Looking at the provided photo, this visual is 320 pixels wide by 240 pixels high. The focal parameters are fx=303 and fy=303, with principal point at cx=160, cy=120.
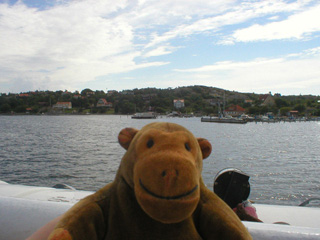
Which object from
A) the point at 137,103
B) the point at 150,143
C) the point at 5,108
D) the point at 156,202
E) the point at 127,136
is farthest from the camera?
the point at 5,108

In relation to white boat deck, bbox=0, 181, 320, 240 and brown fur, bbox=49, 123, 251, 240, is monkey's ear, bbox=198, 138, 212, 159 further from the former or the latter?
white boat deck, bbox=0, 181, 320, 240

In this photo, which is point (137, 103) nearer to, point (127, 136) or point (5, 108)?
point (5, 108)

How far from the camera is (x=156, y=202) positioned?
1375mm

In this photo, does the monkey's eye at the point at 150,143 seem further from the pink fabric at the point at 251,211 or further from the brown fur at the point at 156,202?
the pink fabric at the point at 251,211

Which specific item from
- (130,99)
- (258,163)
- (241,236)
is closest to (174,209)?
(241,236)

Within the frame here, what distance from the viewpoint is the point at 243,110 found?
136000 mm

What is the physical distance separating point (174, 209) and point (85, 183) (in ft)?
48.7

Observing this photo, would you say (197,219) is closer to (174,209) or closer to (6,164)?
(174,209)

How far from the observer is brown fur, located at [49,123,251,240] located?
4.57 feet

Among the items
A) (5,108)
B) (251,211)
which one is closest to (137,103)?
(5,108)

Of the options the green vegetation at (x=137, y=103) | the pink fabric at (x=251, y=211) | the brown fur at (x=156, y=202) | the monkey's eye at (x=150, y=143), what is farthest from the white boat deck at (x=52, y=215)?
the green vegetation at (x=137, y=103)

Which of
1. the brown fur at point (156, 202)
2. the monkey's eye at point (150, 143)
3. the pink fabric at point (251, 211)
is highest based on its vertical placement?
the monkey's eye at point (150, 143)

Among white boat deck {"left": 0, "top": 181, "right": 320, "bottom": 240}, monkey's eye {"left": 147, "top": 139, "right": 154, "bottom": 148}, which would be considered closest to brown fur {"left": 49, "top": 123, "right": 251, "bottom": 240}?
monkey's eye {"left": 147, "top": 139, "right": 154, "bottom": 148}

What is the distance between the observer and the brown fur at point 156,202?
139 centimetres
